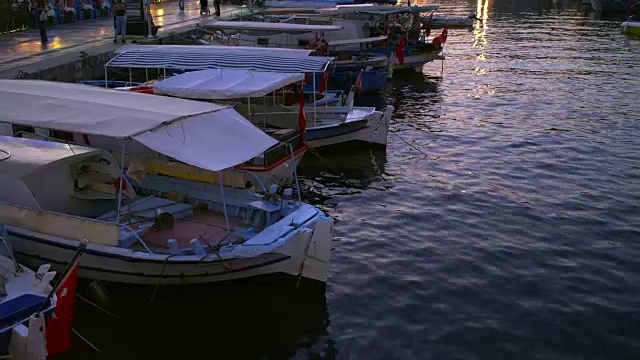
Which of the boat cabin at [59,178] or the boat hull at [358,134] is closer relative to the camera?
the boat cabin at [59,178]

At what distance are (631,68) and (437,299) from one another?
26.6m

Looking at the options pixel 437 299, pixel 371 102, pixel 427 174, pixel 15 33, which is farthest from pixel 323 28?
pixel 437 299

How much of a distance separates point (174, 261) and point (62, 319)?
204cm

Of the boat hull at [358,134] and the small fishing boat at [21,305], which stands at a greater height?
the boat hull at [358,134]

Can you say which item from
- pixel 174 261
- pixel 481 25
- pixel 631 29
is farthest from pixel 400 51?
pixel 481 25

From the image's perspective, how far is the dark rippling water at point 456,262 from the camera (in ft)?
33.3

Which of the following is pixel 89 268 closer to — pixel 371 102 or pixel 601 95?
pixel 371 102

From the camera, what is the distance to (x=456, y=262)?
1268 cm

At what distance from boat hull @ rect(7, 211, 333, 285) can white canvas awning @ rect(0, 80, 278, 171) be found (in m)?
1.45

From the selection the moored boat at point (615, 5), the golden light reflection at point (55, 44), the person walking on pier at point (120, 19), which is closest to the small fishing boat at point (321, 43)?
the person walking on pier at point (120, 19)

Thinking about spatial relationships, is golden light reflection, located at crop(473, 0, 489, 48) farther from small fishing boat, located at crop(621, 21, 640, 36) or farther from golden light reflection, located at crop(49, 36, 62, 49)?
golden light reflection, located at crop(49, 36, 62, 49)

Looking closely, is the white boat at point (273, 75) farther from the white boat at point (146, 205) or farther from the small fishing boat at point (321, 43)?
the small fishing boat at point (321, 43)

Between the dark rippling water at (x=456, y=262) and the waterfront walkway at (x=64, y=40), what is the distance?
1210 cm

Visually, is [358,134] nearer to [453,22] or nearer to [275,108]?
[275,108]
